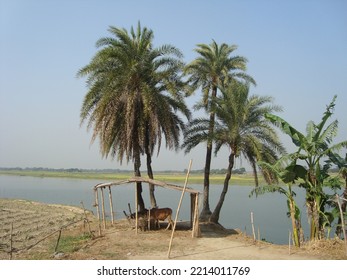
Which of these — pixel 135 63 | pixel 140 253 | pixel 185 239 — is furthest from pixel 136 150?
pixel 140 253

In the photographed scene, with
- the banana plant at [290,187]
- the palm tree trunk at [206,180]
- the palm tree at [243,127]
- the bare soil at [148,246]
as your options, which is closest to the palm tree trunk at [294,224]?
the banana plant at [290,187]

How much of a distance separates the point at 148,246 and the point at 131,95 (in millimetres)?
7266

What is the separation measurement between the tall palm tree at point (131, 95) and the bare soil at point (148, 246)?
10.9 ft

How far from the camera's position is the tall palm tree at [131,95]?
59.0 feet

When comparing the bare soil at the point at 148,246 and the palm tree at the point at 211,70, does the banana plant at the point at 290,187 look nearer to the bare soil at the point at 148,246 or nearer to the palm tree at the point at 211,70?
the bare soil at the point at 148,246

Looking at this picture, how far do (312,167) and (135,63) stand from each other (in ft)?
29.5

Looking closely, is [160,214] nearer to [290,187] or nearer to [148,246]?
[148,246]

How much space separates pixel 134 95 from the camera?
59.2 feet

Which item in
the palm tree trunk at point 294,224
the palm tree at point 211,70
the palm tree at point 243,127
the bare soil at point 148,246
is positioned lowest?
the bare soil at point 148,246

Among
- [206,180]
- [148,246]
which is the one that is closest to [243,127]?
[206,180]

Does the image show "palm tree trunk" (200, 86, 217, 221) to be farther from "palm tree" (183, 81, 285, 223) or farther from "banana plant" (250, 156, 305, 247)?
"banana plant" (250, 156, 305, 247)

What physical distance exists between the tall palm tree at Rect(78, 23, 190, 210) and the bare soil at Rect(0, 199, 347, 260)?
3.31 metres

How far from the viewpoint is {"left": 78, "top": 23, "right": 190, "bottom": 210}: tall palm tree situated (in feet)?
59.0

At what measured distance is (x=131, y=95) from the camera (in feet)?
59.0
